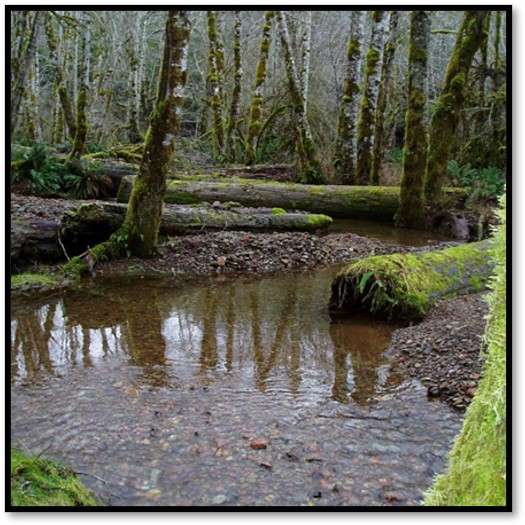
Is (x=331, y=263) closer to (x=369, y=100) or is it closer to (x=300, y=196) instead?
(x=300, y=196)

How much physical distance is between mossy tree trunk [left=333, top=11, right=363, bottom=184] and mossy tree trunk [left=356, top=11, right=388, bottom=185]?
210mm

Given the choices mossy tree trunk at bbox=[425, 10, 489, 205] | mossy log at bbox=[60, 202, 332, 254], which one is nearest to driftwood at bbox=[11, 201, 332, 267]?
mossy log at bbox=[60, 202, 332, 254]

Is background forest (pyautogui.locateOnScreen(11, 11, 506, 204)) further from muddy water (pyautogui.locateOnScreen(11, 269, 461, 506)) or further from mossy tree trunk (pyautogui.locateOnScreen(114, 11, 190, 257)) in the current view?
muddy water (pyautogui.locateOnScreen(11, 269, 461, 506))

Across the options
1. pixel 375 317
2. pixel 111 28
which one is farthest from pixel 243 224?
pixel 111 28

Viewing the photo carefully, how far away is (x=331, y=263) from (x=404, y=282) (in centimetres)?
358

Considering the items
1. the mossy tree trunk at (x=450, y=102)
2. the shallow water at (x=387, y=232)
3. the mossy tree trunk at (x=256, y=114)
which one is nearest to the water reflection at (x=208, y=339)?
the shallow water at (x=387, y=232)

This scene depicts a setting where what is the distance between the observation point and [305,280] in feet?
27.2

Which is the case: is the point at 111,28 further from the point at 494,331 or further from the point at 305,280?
the point at 494,331

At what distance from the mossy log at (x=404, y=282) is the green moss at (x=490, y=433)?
3819 millimetres

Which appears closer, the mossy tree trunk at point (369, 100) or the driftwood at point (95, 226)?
the driftwood at point (95, 226)

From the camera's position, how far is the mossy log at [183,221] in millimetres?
8320

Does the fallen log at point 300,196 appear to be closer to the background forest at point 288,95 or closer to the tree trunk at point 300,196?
the tree trunk at point 300,196

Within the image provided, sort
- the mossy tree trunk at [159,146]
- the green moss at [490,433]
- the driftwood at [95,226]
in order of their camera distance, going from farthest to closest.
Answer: the driftwood at [95,226] → the mossy tree trunk at [159,146] → the green moss at [490,433]

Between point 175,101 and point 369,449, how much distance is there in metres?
5.87
